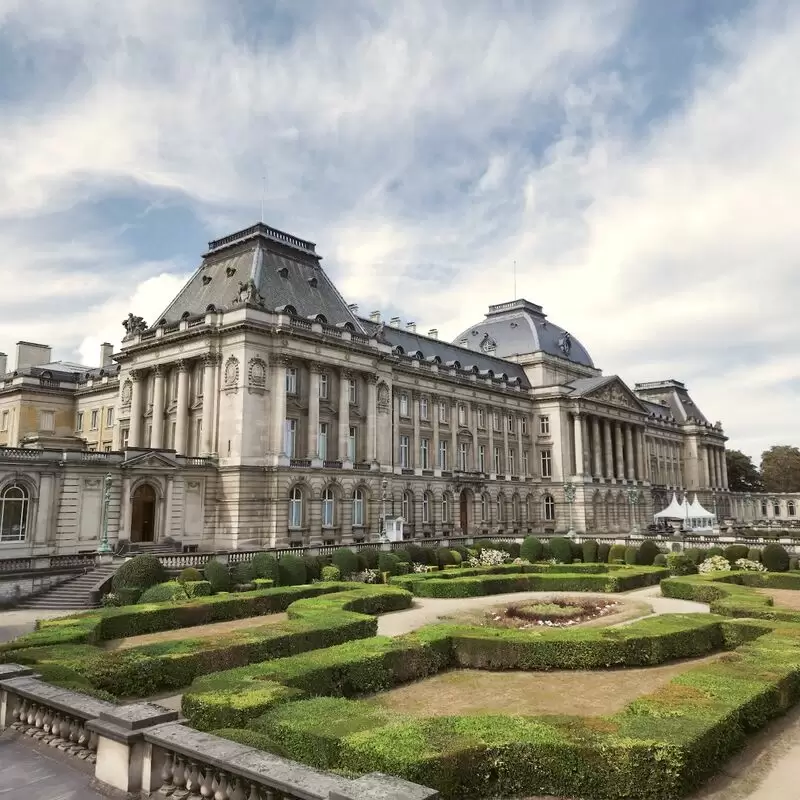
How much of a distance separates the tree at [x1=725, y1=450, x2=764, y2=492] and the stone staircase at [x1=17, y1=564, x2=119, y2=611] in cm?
12789

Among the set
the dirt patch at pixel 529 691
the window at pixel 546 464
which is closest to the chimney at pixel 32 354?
the window at pixel 546 464

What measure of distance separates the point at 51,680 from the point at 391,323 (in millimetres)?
56679

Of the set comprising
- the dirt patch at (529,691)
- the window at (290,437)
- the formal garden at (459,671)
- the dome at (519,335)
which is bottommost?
the dirt patch at (529,691)

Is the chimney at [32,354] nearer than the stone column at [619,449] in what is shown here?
Yes

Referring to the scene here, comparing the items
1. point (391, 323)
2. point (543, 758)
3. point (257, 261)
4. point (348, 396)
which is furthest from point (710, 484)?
point (543, 758)

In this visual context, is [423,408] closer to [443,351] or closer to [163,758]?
[443,351]

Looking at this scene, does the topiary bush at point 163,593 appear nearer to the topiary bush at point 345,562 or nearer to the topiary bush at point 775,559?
the topiary bush at point 345,562

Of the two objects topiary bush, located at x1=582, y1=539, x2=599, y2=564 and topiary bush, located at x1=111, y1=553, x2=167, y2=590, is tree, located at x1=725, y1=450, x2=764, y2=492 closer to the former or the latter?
topiary bush, located at x1=582, y1=539, x2=599, y2=564

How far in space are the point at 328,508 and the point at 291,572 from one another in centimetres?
1425

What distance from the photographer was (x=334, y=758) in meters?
9.98

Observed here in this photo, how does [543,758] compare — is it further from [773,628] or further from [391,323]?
[391,323]

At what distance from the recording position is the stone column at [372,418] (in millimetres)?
52125

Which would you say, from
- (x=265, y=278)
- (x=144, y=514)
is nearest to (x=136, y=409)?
(x=144, y=514)

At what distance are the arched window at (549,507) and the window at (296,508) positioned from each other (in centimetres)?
3792
